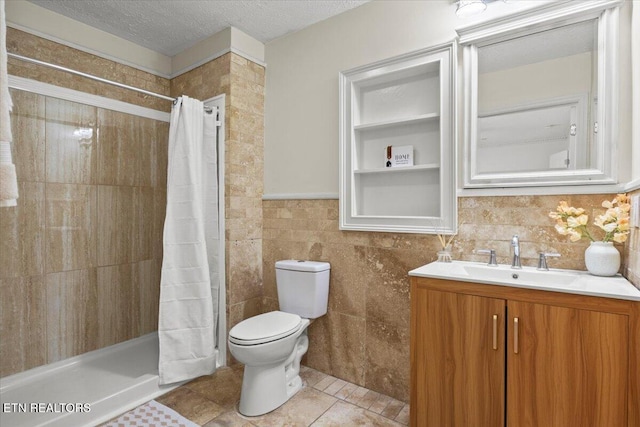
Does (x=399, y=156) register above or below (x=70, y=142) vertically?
below

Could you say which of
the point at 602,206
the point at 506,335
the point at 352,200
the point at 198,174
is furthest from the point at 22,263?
the point at 602,206

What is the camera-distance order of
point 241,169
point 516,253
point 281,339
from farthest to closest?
point 241,169 → point 281,339 → point 516,253

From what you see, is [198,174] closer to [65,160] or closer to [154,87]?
[65,160]

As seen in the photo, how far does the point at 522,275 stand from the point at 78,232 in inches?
111

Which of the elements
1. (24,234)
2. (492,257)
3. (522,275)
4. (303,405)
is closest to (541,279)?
(522,275)

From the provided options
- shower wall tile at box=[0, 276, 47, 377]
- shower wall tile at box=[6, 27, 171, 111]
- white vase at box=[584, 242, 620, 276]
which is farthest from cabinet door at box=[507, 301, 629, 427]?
shower wall tile at box=[6, 27, 171, 111]

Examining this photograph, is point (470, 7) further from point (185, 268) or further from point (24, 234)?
point (24, 234)

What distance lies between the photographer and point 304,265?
87.2 inches

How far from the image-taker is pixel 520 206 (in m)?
1.65

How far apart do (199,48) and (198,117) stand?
0.73 meters

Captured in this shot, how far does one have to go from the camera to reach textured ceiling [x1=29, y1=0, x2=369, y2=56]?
2.17 metres

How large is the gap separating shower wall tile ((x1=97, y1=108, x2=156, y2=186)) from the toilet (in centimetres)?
144

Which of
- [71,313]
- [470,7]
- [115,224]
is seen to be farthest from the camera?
[115,224]

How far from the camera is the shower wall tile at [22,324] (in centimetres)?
211
